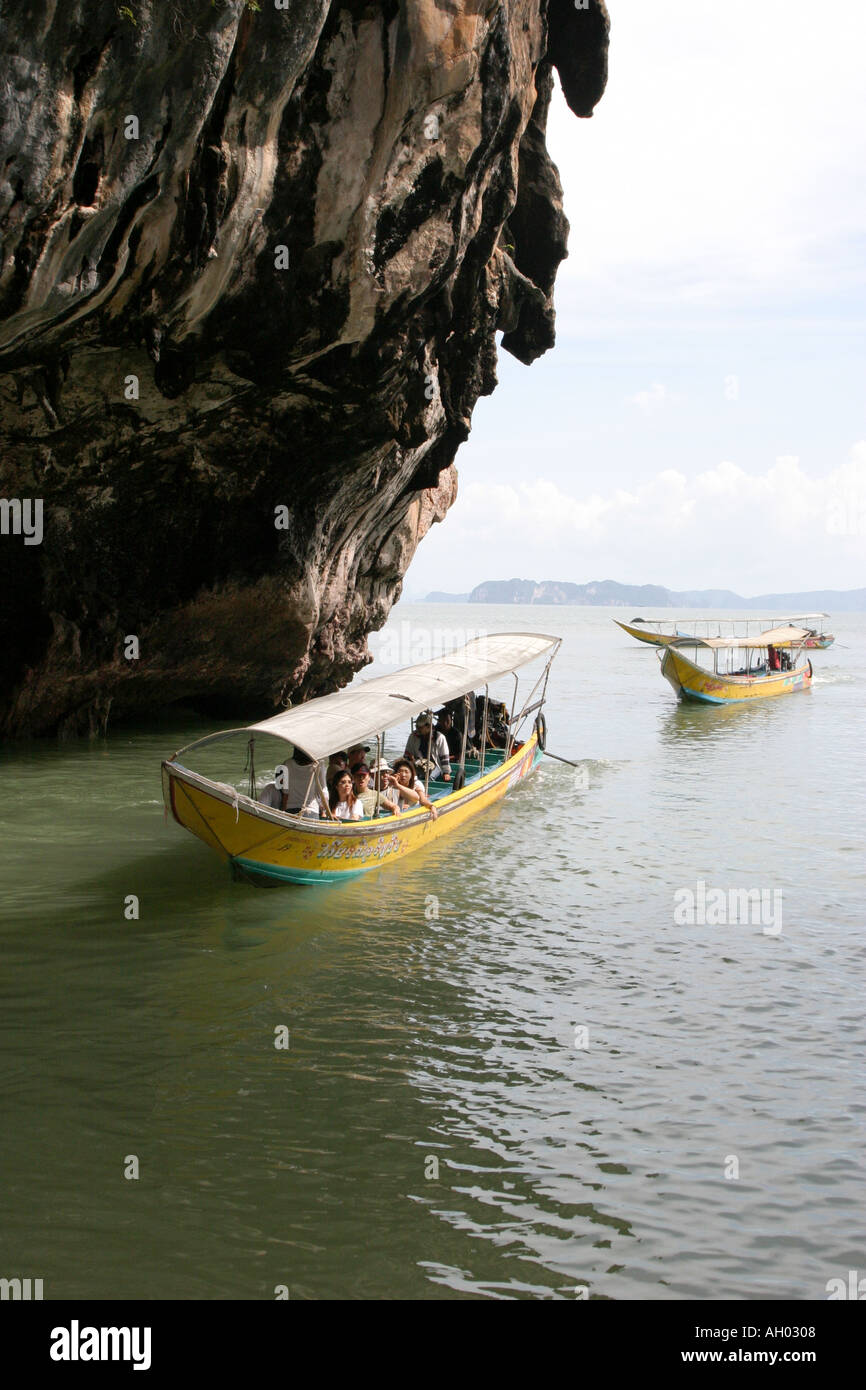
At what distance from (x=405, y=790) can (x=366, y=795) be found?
0.78 metres

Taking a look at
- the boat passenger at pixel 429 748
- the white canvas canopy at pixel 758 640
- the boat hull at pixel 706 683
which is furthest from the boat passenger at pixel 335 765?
the white canvas canopy at pixel 758 640

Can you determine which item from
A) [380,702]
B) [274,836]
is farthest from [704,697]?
[274,836]

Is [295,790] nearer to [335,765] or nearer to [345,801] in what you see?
[345,801]

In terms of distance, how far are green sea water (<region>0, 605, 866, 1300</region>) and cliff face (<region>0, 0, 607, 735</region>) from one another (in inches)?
249

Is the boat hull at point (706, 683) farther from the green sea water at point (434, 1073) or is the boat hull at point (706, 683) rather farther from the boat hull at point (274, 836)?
the boat hull at point (274, 836)

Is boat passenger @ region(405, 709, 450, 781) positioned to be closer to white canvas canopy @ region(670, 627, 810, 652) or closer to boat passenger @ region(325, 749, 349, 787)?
boat passenger @ region(325, 749, 349, 787)

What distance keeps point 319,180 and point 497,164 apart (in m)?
4.84

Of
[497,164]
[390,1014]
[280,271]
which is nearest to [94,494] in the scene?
[280,271]

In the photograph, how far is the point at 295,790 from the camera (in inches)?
513

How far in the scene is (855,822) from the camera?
58.1 ft

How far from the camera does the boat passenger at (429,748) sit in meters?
16.7

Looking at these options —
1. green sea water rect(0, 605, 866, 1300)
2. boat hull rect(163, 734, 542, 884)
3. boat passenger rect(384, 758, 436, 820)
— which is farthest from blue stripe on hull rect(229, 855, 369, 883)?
boat passenger rect(384, 758, 436, 820)

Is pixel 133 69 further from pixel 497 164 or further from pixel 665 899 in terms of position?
pixel 665 899
